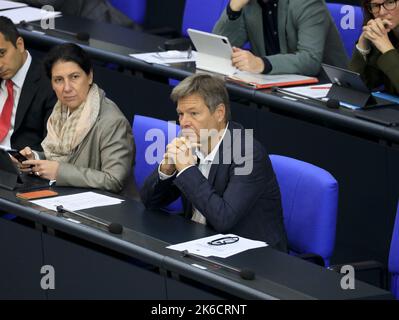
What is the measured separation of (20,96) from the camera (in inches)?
206

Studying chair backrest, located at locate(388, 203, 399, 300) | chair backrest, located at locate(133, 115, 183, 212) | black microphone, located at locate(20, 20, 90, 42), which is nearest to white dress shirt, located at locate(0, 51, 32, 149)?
chair backrest, located at locate(133, 115, 183, 212)

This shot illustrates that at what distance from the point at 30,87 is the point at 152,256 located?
1.75 m

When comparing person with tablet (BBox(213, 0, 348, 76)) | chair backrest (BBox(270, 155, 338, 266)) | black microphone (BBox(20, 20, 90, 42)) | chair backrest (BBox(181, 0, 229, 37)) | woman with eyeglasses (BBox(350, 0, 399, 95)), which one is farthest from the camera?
chair backrest (BBox(181, 0, 229, 37))

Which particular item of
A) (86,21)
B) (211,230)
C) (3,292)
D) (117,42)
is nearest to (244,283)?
(211,230)

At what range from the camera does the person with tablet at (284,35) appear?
18.4 ft

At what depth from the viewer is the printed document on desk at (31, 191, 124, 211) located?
430 centimetres

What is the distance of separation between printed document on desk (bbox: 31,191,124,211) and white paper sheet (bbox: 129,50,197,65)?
158 centimetres

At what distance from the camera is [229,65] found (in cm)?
561

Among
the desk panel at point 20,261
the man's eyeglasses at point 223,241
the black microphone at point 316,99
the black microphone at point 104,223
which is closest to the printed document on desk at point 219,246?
the man's eyeglasses at point 223,241

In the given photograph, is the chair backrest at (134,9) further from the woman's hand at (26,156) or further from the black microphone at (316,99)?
the woman's hand at (26,156)

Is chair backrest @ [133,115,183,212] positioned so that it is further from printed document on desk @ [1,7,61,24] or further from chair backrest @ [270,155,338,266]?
printed document on desk @ [1,7,61,24]

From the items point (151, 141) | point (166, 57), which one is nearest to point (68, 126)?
point (151, 141)

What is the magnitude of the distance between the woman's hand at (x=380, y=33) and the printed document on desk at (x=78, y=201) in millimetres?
1556

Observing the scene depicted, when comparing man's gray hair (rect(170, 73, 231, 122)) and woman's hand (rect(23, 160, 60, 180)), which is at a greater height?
man's gray hair (rect(170, 73, 231, 122))
